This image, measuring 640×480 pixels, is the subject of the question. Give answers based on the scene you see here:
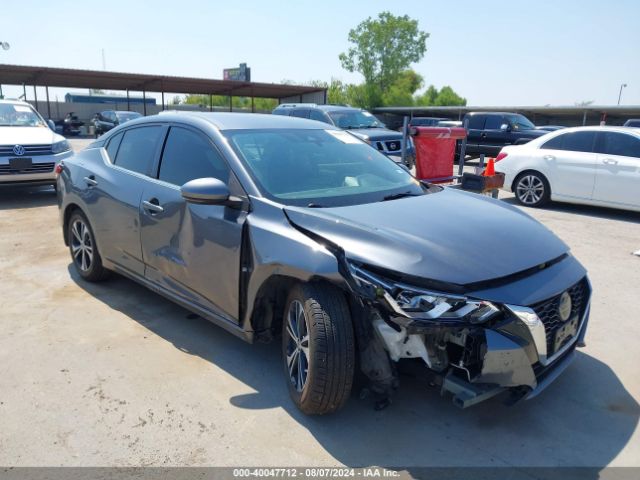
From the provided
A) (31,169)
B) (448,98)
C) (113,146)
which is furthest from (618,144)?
(448,98)

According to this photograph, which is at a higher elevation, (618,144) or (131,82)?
(131,82)

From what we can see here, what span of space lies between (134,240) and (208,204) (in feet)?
4.15

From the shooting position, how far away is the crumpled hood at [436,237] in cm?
262

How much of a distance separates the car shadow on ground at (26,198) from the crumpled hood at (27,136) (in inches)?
32.7

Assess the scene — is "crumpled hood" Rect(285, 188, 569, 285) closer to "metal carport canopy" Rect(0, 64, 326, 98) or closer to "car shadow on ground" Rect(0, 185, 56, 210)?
"car shadow on ground" Rect(0, 185, 56, 210)

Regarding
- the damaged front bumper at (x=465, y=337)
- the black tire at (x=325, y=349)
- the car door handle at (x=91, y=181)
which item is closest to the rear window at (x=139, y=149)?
the car door handle at (x=91, y=181)

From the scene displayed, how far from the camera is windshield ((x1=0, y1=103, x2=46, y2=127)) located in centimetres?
984

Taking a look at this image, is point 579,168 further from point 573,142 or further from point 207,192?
point 207,192

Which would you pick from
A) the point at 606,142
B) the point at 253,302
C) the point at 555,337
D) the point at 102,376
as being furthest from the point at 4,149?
the point at 606,142

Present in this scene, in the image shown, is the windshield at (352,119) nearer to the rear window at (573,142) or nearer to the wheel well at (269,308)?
the rear window at (573,142)

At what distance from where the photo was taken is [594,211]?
9688 mm

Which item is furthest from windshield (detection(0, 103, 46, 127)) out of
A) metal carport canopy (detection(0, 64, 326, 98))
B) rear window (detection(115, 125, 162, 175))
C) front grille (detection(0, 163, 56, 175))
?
metal carport canopy (detection(0, 64, 326, 98))

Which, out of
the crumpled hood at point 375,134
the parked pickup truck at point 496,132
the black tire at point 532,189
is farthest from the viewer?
the parked pickup truck at point 496,132

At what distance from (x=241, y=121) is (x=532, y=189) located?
7557 mm
